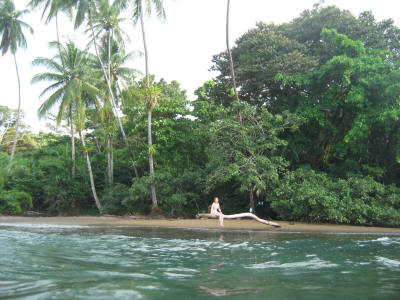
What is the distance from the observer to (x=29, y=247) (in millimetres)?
8906

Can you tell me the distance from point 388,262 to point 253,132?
928cm

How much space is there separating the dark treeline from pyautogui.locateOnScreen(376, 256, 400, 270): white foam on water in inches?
216

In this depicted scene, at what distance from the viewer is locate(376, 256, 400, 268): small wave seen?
22.3ft

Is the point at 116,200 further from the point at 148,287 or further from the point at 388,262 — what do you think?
the point at 388,262

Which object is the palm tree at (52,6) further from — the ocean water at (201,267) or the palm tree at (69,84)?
the ocean water at (201,267)

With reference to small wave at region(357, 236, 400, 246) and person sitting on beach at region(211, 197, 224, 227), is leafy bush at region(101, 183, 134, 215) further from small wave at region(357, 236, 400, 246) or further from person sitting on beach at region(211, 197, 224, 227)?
small wave at region(357, 236, 400, 246)

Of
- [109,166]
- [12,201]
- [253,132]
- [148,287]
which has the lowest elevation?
[148,287]

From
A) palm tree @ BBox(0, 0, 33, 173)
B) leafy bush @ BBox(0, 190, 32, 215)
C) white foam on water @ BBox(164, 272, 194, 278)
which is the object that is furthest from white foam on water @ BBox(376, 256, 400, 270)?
palm tree @ BBox(0, 0, 33, 173)

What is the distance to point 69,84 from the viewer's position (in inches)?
796

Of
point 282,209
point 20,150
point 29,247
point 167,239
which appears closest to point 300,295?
point 167,239

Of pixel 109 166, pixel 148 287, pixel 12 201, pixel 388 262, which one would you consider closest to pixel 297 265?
pixel 388 262

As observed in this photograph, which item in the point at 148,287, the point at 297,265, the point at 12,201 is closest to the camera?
the point at 148,287

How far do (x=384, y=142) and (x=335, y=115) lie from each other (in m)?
2.67

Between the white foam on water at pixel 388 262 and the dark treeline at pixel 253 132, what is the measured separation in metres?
5.49
